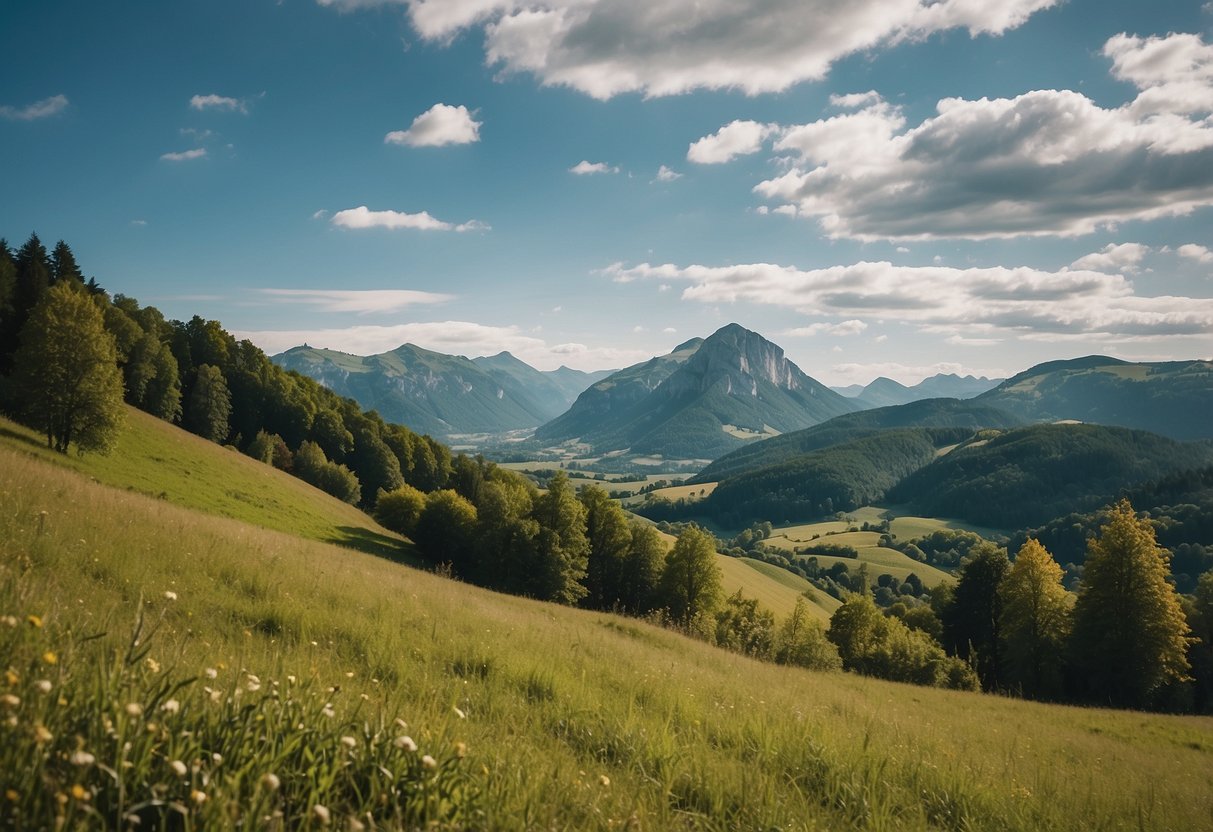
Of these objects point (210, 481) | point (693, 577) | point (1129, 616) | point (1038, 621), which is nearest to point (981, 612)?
point (1038, 621)

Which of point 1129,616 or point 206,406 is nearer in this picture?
point 1129,616

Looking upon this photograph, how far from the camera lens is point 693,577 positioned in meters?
51.5

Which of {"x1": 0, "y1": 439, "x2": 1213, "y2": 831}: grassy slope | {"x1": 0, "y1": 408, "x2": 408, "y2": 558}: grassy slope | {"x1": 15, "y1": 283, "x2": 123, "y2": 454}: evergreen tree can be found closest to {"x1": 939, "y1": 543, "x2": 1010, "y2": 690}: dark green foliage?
{"x1": 0, "y1": 439, "x2": 1213, "y2": 831}: grassy slope

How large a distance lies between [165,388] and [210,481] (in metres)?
27.5

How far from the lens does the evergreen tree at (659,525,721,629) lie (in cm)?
5109

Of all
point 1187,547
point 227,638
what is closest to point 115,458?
point 227,638

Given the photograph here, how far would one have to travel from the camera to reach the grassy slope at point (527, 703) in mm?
4117

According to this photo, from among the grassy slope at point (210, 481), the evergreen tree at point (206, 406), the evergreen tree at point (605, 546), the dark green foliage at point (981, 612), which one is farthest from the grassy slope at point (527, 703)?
the evergreen tree at point (206, 406)

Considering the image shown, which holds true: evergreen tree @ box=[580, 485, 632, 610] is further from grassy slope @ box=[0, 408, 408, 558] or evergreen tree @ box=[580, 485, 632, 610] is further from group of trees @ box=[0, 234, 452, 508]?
group of trees @ box=[0, 234, 452, 508]

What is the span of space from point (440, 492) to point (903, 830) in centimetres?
6230

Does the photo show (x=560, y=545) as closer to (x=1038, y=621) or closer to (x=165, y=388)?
(x=1038, y=621)

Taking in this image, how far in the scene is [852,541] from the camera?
184500 millimetres

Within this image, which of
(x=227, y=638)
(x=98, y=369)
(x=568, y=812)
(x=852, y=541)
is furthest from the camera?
(x=852, y=541)

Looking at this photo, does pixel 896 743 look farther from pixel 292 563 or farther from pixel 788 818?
pixel 292 563
